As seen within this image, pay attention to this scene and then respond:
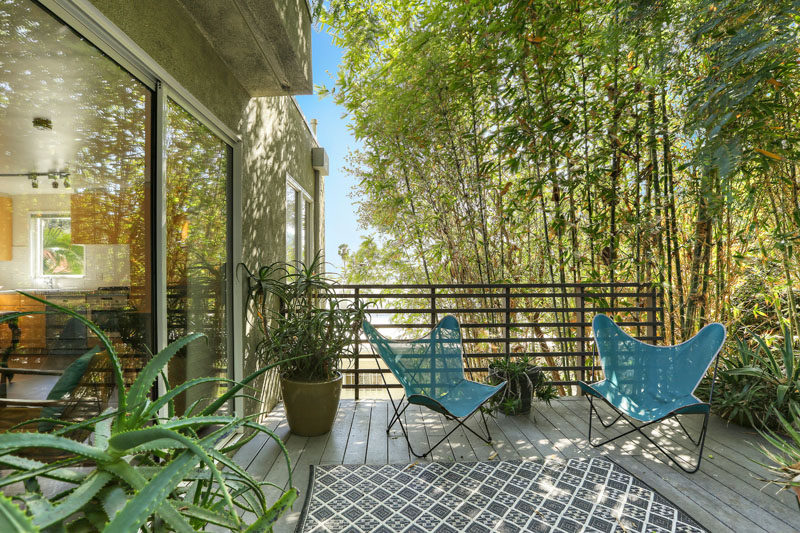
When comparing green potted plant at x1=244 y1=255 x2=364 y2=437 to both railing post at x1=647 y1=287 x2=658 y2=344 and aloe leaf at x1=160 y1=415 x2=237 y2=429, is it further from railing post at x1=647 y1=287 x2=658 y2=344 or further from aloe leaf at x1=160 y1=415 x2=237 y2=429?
railing post at x1=647 y1=287 x2=658 y2=344

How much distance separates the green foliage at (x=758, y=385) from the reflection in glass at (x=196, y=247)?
349 centimetres

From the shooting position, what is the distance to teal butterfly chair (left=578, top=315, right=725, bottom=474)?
2635 mm

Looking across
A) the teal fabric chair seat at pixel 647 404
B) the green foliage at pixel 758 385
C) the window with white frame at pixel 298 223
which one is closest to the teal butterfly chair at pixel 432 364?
the teal fabric chair seat at pixel 647 404

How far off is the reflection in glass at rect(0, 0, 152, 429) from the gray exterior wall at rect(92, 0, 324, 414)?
0.80 feet

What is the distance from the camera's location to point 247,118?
9.78ft

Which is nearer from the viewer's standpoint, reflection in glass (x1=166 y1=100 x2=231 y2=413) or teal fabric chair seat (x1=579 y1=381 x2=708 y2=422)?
reflection in glass (x1=166 y1=100 x2=231 y2=413)

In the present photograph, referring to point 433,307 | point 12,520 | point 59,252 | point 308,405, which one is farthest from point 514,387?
point 12,520

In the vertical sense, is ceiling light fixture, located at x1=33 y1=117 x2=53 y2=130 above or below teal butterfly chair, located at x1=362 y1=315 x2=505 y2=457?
above

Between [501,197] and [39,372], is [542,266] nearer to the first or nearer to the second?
[501,197]

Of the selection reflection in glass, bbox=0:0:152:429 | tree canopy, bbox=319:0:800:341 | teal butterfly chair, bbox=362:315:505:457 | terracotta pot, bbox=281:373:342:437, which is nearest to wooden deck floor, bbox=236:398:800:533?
terracotta pot, bbox=281:373:342:437

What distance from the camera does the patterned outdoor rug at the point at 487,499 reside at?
187 cm

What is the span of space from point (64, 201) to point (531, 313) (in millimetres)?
3837

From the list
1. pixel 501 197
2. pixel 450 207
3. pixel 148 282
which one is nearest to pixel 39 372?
pixel 148 282

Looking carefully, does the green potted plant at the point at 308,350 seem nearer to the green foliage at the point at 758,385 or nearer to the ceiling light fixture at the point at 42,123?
the ceiling light fixture at the point at 42,123
